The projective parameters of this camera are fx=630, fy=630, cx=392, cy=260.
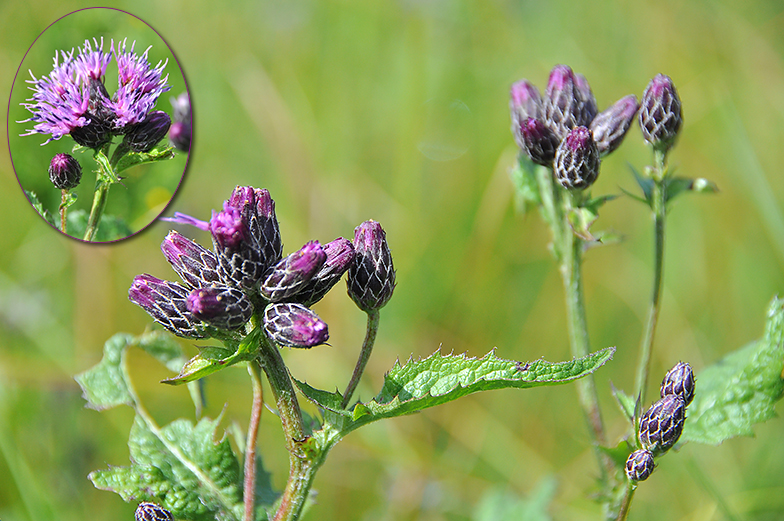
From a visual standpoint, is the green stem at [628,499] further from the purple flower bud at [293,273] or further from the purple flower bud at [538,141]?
the purple flower bud at [538,141]

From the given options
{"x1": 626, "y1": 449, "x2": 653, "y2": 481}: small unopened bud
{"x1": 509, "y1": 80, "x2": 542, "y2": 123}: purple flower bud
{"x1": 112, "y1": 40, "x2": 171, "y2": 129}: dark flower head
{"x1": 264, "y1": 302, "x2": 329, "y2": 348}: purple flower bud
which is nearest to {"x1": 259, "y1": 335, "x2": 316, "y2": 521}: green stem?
{"x1": 264, "y1": 302, "x2": 329, "y2": 348}: purple flower bud

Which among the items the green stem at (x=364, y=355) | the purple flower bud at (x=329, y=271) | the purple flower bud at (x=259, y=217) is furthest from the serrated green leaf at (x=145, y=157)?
the green stem at (x=364, y=355)

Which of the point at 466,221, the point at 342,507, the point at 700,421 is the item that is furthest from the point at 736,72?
the point at 342,507

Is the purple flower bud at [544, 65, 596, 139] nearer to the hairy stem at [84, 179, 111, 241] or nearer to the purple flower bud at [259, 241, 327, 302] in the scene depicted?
the purple flower bud at [259, 241, 327, 302]

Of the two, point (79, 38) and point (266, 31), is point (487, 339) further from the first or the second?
point (266, 31)

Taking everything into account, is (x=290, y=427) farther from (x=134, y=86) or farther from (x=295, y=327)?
(x=134, y=86)
